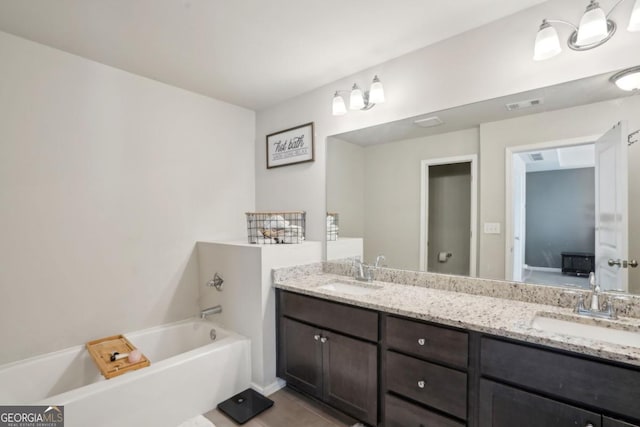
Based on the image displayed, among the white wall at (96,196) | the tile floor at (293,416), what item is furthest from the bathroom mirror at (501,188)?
the white wall at (96,196)

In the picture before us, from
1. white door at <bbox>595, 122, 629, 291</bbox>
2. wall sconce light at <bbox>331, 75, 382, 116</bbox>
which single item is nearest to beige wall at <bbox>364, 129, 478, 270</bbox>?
wall sconce light at <bbox>331, 75, 382, 116</bbox>

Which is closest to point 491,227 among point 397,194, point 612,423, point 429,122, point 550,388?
point 397,194

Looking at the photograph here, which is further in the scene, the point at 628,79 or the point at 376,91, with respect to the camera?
the point at 376,91

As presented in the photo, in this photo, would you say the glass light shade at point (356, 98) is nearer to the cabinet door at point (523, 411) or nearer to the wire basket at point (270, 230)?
the wire basket at point (270, 230)

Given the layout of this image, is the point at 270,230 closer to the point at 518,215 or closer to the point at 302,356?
the point at 302,356

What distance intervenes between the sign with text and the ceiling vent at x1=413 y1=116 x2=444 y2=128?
946 mm

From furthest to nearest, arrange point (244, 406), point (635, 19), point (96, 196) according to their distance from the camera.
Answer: point (96, 196) → point (244, 406) → point (635, 19)

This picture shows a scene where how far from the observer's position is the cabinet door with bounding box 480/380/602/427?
1.09 m

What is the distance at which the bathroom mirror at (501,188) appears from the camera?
1462 mm

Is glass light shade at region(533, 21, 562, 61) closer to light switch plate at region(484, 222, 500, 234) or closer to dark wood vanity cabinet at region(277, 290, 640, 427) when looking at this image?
light switch plate at region(484, 222, 500, 234)

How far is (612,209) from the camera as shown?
1436 mm

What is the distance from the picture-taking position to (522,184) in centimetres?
168

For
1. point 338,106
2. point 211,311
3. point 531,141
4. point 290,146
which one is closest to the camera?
point 531,141

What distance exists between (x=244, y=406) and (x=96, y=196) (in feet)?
5.94
